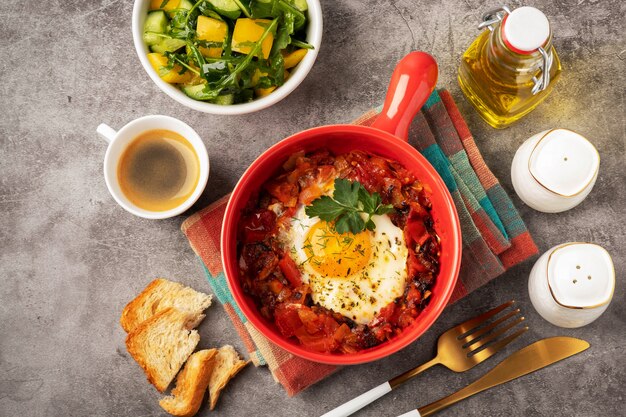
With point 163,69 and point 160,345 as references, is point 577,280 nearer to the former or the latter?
point 160,345

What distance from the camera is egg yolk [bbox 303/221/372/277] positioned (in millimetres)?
3164

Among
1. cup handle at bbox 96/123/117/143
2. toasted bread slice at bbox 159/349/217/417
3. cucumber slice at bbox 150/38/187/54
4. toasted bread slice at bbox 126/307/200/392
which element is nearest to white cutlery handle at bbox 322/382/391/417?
toasted bread slice at bbox 159/349/217/417

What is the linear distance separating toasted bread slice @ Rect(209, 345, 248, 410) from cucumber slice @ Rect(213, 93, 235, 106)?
1575mm

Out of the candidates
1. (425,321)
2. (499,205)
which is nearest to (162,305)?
(425,321)

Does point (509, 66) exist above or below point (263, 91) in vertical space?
above

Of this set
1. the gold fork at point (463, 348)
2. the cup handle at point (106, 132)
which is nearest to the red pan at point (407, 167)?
the gold fork at point (463, 348)

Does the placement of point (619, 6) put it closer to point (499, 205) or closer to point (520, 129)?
point (520, 129)

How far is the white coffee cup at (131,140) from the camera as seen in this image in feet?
11.4

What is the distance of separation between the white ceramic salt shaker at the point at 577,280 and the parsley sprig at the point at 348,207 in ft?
3.71

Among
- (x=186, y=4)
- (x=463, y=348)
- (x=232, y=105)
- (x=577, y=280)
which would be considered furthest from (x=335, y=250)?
(x=186, y=4)

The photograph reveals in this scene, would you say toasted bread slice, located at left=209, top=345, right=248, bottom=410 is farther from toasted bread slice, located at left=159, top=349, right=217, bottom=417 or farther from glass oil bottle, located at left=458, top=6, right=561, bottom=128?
glass oil bottle, located at left=458, top=6, right=561, bottom=128

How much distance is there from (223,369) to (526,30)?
8.90 ft

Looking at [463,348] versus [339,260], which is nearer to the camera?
[339,260]

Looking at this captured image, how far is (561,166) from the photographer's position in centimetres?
337
